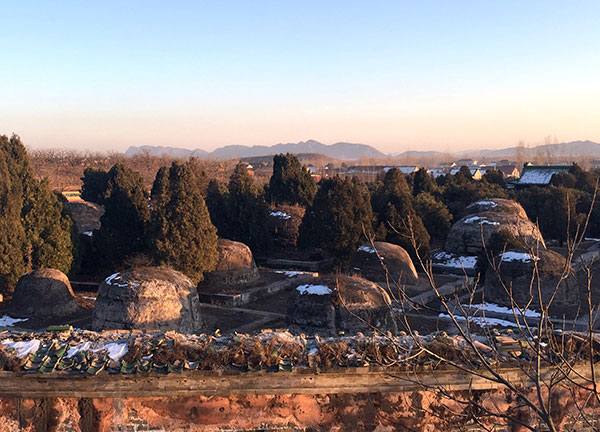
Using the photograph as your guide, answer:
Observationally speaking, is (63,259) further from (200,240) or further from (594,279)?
(594,279)

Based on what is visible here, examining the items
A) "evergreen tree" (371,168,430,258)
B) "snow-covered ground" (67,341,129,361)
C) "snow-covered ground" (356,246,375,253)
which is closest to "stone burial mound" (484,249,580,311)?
"evergreen tree" (371,168,430,258)

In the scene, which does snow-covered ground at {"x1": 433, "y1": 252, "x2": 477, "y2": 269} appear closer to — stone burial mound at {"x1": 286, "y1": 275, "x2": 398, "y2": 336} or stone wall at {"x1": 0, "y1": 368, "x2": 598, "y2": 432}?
stone burial mound at {"x1": 286, "y1": 275, "x2": 398, "y2": 336}

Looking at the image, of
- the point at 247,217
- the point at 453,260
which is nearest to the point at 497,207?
the point at 453,260

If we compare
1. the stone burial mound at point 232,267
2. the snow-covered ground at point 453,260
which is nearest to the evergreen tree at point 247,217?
the stone burial mound at point 232,267

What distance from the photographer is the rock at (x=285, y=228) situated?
3180 cm

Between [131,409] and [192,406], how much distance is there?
884 millimetres

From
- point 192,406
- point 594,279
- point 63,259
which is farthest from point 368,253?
point 192,406

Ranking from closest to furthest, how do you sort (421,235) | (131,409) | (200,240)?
(131,409) < (200,240) < (421,235)

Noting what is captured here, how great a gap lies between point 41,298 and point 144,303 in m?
5.50

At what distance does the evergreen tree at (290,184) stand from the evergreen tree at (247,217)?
10001 mm

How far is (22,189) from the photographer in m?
22.9

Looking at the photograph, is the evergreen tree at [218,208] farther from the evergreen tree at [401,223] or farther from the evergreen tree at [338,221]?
the evergreen tree at [401,223]

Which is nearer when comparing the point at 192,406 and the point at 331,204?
the point at 192,406

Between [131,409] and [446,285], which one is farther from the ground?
[131,409]
